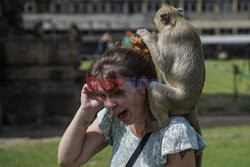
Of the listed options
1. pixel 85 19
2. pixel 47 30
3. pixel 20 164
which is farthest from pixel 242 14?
pixel 20 164

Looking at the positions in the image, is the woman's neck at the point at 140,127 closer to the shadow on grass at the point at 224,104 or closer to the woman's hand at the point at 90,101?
the woman's hand at the point at 90,101

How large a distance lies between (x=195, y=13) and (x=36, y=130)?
4254cm

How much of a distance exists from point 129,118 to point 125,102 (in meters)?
0.10

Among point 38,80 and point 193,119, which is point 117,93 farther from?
A: point 38,80

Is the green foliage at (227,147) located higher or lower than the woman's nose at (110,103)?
lower

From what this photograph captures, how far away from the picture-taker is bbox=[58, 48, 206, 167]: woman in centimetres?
194

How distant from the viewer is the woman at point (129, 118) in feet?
6.37

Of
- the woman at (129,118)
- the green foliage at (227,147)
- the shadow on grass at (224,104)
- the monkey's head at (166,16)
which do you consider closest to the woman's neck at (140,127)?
the woman at (129,118)

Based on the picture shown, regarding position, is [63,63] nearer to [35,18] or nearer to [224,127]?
[224,127]

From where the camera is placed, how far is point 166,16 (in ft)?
8.89

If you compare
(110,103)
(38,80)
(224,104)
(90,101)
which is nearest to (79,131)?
(90,101)

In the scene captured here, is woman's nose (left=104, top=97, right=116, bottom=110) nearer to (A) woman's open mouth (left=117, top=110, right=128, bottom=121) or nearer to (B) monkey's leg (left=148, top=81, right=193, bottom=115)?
(A) woman's open mouth (left=117, top=110, right=128, bottom=121)

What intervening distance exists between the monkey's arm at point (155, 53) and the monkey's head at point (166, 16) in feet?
0.91

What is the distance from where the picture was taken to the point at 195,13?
157 feet
